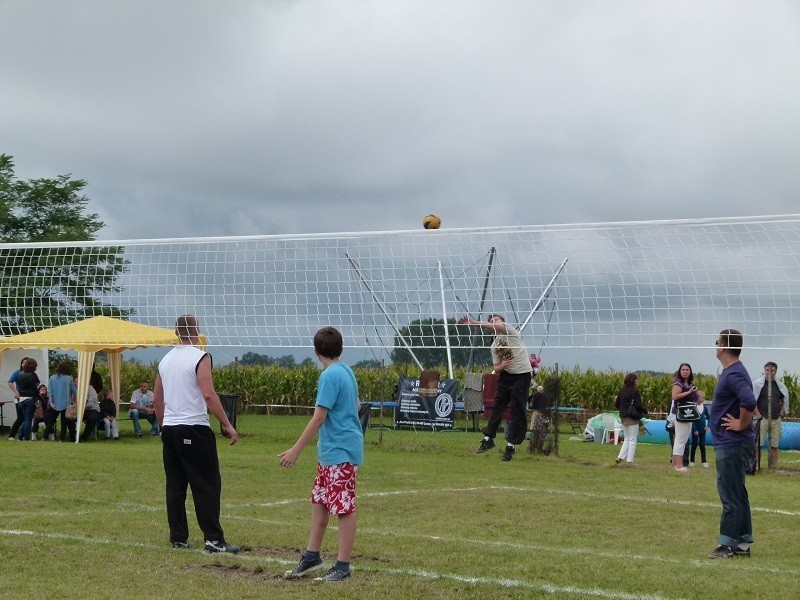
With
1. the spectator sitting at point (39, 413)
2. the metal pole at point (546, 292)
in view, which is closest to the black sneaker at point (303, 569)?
the metal pole at point (546, 292)

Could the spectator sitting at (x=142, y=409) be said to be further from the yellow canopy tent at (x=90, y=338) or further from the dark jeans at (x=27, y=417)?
the dark jeans at (x=27, y=417)

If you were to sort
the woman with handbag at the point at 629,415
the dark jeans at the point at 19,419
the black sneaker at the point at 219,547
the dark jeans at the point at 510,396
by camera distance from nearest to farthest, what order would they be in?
1. the black sneaker at the point at 219,547
2. the dark jeans at the point at 510,396
3. the woman with handbag at the point at 629,415
4. the dark jeans at the point at 19,419

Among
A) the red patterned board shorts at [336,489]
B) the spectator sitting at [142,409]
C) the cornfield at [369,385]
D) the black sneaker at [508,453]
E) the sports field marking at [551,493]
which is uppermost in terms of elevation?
the cornfield at [369,385]

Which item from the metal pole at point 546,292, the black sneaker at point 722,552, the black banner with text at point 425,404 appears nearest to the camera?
the black sneaker at point 722,552

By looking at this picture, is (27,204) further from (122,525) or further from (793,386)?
(122,525)

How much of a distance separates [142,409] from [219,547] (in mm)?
18861

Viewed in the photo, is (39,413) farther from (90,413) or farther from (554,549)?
(554,549)

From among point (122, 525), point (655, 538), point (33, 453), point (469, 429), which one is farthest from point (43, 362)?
point (655, 538)

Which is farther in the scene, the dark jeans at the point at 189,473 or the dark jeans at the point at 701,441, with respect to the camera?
the dark jeans at the point at 701,441

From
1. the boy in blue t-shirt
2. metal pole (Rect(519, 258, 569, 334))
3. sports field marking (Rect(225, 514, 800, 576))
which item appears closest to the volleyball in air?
metal pole (Rect(519, 258, 569, 334))

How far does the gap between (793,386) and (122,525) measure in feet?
101

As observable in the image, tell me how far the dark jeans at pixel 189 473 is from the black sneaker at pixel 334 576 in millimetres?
1517

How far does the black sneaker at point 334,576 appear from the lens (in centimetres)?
752

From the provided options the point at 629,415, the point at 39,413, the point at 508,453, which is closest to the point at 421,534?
the point at 508,453
